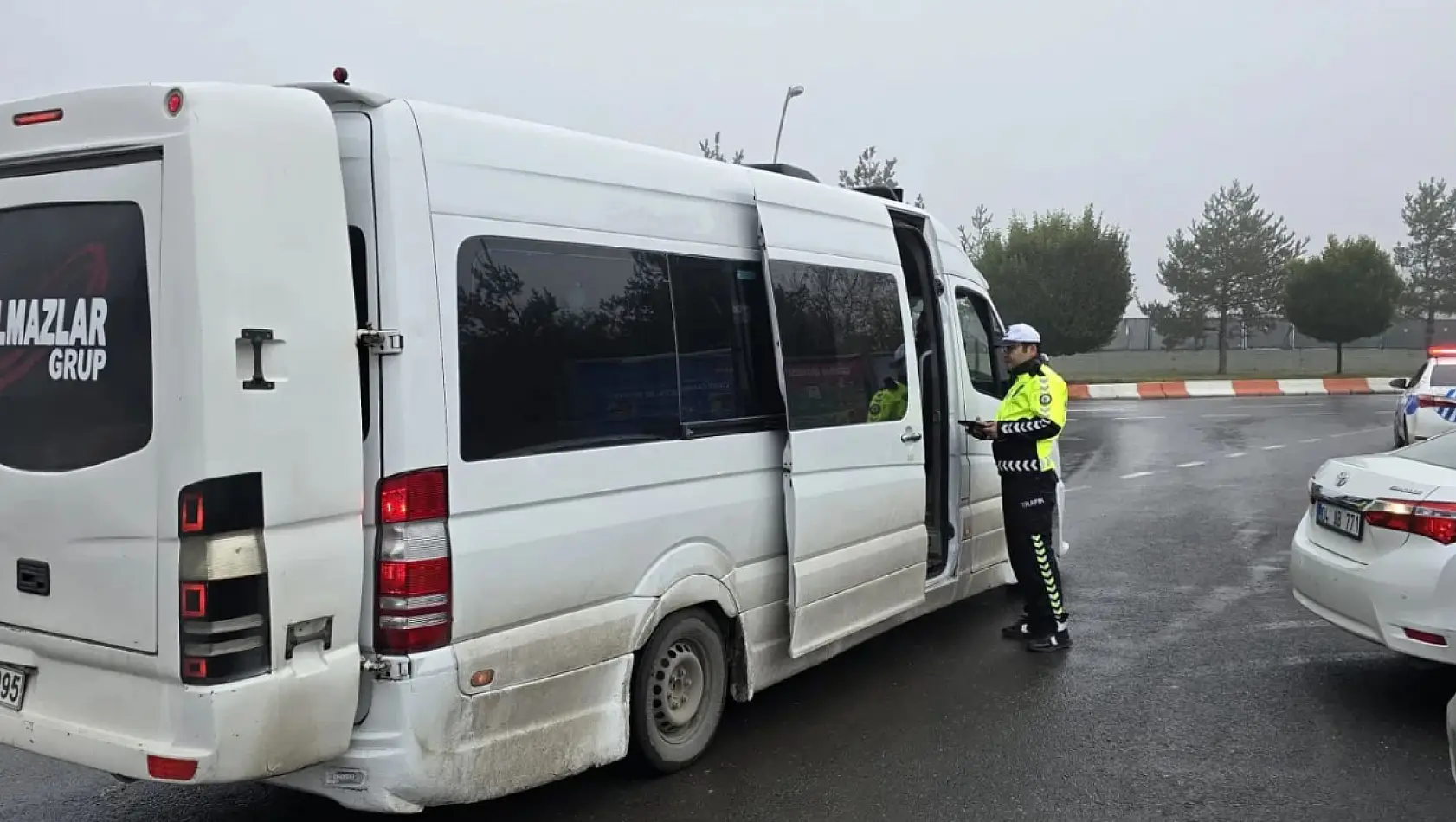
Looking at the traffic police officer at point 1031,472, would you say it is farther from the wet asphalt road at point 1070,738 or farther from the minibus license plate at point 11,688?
the minibus license plate at point 11,688

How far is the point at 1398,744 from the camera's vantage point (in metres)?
4.85

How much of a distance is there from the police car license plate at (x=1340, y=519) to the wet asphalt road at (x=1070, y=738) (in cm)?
81

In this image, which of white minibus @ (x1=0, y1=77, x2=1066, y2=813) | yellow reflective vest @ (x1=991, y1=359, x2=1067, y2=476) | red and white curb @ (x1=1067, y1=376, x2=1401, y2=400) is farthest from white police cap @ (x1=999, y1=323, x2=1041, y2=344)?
red and white curb @ (x1=1067, y1=376, x2=1401, y2=400)

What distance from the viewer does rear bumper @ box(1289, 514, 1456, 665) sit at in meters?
4.84

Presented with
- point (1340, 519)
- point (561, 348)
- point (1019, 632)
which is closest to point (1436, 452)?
point (1340, 519)

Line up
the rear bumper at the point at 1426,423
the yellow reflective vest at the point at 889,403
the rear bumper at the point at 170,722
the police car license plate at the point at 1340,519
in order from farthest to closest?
the rear bumper at the point at 1426,423, the yellow reflective vest at the point at 889,403, the police car license plate at the point at 1340,519, the rear bumper at the point at 170,722

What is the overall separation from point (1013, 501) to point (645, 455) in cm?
294

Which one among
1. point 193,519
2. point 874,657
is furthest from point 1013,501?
point 193,519

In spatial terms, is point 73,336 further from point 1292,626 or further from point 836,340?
point 1292,626

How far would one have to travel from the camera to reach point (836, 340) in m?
5.42

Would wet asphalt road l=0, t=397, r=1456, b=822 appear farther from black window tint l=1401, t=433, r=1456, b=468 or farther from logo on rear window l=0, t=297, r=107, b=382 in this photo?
logo on rear window l=0, t=297, r=107, b=382

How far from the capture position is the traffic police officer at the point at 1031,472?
20.5ft

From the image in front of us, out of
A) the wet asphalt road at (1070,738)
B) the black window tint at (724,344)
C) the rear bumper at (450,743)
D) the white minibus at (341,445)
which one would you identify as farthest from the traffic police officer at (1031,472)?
the rear bumper at (450,743)

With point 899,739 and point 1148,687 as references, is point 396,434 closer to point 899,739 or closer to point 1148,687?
point 899,739
